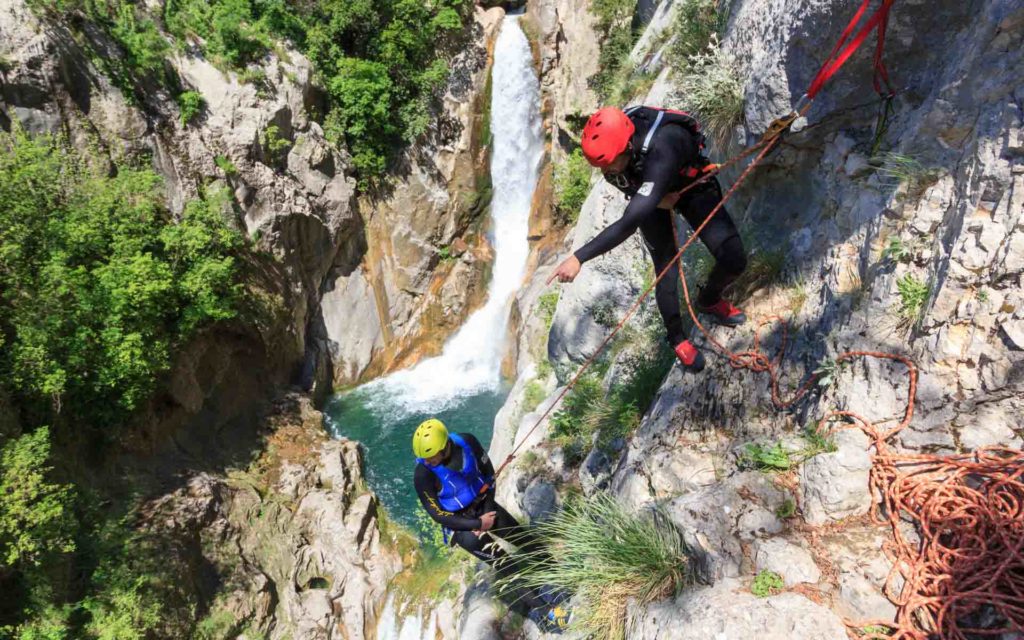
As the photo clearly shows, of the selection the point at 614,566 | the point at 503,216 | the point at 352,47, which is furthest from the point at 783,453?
the point at 352,47

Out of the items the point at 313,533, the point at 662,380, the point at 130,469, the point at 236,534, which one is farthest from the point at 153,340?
the point at 662,380

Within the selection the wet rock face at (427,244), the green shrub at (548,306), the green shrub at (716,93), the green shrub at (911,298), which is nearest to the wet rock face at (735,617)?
the green shrub at (911,298)

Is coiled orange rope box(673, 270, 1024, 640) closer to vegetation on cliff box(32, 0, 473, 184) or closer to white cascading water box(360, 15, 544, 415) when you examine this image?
white cascading water box(360, 15, 544, 415)

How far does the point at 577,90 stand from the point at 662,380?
34.1 feet

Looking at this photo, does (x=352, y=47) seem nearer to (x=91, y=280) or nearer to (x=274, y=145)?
(x=274, y=145)

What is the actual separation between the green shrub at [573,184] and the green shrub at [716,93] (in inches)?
297

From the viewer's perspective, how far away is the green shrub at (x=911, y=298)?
289 cm

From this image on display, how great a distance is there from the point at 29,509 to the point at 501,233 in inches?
442

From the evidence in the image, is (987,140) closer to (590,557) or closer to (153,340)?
(590,557)

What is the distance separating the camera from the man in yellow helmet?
4633mm

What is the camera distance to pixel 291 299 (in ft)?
41.0

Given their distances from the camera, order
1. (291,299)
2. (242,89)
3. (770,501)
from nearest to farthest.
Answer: (770,501) < (242,89) < (291,299)

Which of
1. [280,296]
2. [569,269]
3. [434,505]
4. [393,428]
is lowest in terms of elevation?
[393,428]

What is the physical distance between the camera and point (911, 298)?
2.93 meters
